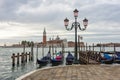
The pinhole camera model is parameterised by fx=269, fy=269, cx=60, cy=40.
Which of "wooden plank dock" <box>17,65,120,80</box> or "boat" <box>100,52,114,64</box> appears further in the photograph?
"boat" <box>100,52,114,64</box>

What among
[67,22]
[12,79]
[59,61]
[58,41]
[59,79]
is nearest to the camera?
[59,79]

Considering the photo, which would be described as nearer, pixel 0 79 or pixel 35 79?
pixel 35 79

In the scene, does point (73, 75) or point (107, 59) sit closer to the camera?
point (73, 75)

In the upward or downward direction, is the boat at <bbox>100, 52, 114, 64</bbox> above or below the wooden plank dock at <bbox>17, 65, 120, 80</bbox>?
below

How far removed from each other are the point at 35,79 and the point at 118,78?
3720 mm

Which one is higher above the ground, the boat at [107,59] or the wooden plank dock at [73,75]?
the wooden plank dock at [73,75]

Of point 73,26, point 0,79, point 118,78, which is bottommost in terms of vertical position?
point 0,79

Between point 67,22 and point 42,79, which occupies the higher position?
point 67,22

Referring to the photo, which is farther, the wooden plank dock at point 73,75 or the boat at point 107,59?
the boat at point 107,59

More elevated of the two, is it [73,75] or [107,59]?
[73,75]

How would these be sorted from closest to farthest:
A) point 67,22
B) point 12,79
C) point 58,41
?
1. point 67,22
2. point 12,79
3. point 58,41

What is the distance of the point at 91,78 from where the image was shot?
12.0m

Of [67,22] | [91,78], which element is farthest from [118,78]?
[67,22]

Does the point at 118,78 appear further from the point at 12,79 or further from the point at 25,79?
the point at 12,79
